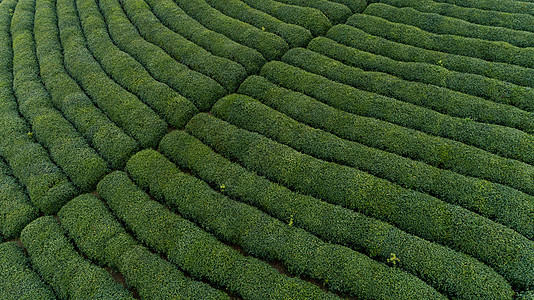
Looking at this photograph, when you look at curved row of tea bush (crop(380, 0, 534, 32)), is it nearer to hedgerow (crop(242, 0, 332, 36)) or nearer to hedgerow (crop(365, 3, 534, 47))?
hedgerow (crop(365, 3, 534, 47))

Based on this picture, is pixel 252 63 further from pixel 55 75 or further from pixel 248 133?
pixel 55 75

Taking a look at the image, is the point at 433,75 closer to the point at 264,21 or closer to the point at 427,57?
the point at 427,57

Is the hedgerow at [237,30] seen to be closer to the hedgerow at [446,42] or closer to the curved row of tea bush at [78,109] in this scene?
the hedgerow at [446,42]

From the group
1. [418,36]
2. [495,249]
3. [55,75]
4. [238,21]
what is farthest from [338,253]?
[55,75]

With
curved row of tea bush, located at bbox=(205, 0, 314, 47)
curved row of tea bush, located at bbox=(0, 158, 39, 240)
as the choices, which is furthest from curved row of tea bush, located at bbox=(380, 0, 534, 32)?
curved row of tea bush, located at bbox=(0, 158, 39, 240)

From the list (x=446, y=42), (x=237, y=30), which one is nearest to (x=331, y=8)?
(x=237, y=30)
